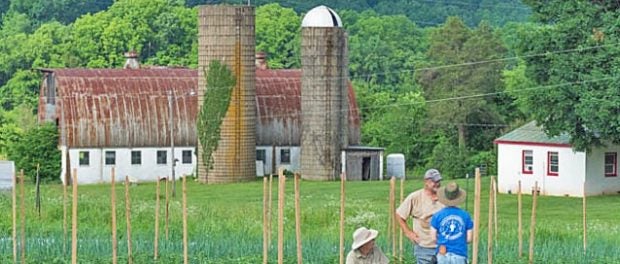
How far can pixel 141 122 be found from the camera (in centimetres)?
5541

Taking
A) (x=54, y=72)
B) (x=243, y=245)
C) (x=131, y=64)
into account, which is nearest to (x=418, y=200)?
(x=243, y=245)

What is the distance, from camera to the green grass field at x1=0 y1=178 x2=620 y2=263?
79.2 ft

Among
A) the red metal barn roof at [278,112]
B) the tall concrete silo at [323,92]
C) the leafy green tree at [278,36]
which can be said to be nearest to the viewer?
the tall concrete silo at [323,92]

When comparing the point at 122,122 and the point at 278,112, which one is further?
the point at 278,112

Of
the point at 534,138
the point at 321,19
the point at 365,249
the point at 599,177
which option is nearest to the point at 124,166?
the point at 321,19

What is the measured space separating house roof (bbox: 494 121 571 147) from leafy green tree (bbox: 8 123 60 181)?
Result: 17.6m

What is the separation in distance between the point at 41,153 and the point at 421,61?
38.2 m

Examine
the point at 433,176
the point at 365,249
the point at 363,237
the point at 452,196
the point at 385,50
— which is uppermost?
the point at 385,50

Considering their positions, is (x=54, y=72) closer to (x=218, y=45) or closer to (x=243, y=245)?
(x=218, y=45)

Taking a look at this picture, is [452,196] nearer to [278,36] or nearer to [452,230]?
[452,230]

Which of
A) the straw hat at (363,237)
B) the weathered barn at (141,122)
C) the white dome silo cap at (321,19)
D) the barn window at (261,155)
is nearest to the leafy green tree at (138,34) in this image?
the weathered barn at (141,122)

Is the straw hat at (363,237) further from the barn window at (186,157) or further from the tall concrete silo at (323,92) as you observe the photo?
the barn window at (186,157)

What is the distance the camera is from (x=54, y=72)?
5678 centimetres

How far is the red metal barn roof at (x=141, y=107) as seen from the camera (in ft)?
180
